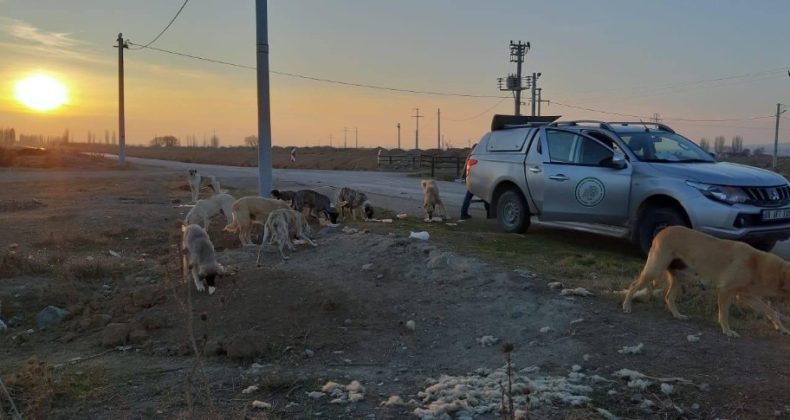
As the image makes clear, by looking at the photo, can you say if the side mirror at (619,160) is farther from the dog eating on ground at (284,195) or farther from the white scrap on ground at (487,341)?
the dog eating on ground at (284,195)

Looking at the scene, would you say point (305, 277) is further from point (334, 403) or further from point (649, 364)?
point (649, 364)

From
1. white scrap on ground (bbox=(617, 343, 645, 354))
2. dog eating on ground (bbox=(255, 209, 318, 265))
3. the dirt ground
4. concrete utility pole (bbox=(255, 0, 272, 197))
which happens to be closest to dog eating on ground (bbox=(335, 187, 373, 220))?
concrete utility pole (bbox=(255, 0, 272, 197))

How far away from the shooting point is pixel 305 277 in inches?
321

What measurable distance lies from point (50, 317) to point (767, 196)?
9.24 m

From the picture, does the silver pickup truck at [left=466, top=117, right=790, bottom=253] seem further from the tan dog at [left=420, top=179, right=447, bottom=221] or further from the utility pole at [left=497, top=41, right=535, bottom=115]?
the utility pole at [left=497, top=41, right=535, bottom=115]

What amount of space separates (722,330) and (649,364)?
1.20m

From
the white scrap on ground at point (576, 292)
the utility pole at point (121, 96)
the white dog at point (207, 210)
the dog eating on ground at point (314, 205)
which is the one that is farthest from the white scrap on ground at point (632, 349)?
the utility pole at point (121, 96)

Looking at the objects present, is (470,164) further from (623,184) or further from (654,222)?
(654,222)

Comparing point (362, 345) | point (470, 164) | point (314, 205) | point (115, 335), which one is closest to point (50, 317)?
point (115, 335)

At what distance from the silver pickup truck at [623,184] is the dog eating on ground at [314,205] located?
3023 millimetres

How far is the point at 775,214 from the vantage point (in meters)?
8.69

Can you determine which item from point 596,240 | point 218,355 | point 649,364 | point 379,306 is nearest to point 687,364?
point 649,364

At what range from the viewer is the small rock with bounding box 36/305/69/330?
7.52 m

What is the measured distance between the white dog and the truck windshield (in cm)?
705
